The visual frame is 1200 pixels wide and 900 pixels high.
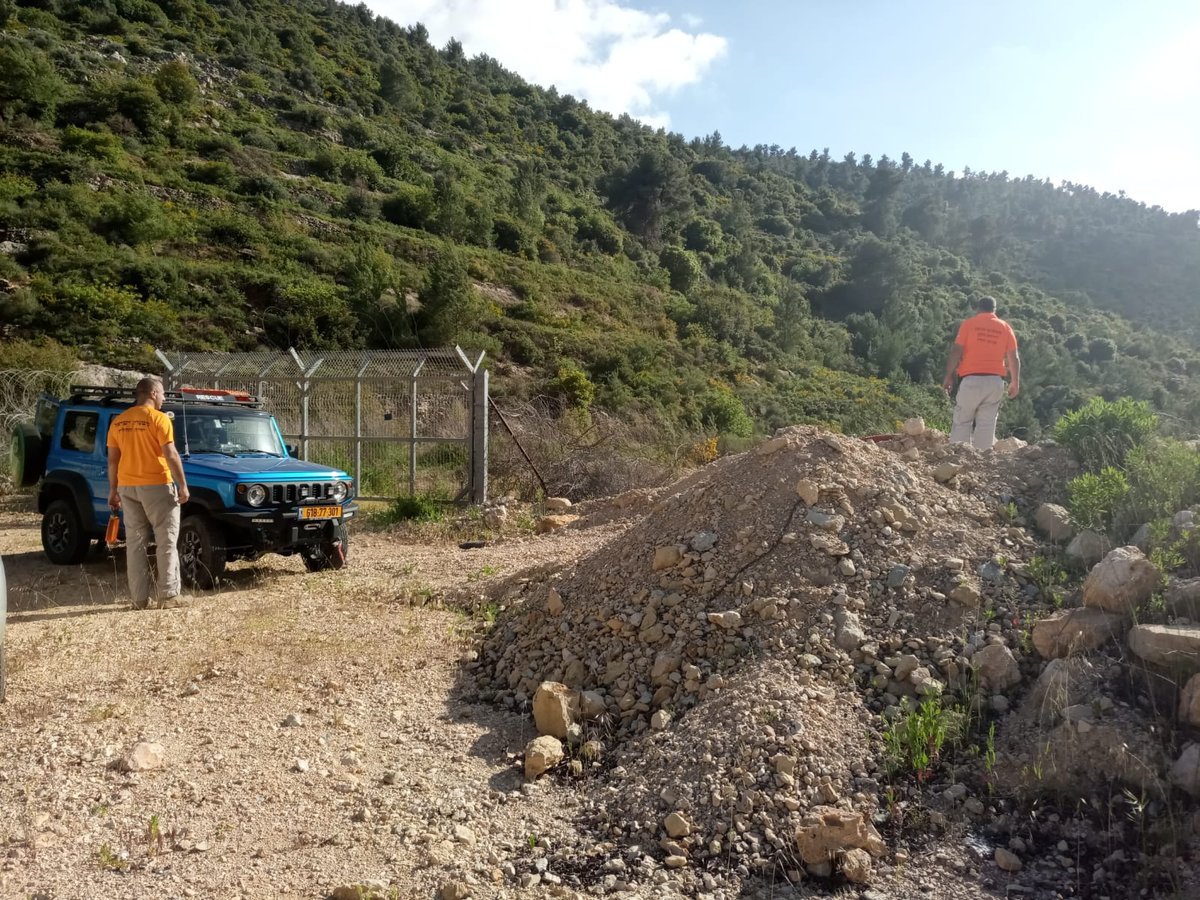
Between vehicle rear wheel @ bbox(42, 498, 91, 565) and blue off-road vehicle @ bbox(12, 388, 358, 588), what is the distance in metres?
0.01

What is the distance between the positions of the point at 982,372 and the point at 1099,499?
2.80 meters

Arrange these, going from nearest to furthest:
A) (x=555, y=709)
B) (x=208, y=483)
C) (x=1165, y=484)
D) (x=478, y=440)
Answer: (x=555, y=709), (x=1165, y=484), (x=208, y=483), (x=478, y=440)

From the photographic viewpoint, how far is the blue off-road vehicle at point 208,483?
726 centimetres

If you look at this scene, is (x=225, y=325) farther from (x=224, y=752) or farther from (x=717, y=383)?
(x=224, y=752)

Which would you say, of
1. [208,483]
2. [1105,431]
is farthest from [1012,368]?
[208,483]

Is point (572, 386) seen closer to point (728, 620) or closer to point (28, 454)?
point (28, 454)

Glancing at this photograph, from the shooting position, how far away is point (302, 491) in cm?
762

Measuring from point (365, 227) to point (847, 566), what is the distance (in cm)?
3617

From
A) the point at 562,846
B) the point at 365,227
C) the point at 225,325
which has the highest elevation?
the point at 365,227

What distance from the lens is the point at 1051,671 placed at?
399 cm

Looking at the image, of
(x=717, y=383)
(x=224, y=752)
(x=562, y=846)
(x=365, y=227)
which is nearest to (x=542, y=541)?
(x=224, y=752)

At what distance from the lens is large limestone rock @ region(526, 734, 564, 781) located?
4023mm

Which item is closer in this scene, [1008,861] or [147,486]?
[1008,861]

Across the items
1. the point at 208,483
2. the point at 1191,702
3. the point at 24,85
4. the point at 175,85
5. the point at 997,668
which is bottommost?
the point at 997,668
